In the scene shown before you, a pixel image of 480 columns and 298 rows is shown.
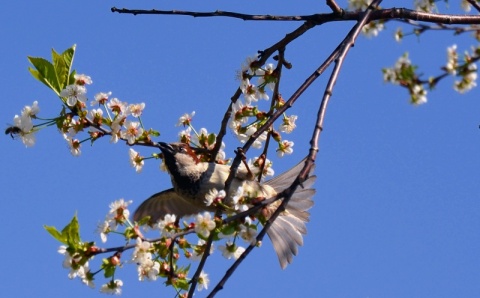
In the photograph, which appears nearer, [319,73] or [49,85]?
[319,73]

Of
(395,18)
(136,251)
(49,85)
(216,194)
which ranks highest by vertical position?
(49,85)

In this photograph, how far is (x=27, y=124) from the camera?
4.07 metres

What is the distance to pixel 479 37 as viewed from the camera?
317cm

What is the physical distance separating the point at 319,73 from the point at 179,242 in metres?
0.97

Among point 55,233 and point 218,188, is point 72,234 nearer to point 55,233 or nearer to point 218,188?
point 55,233

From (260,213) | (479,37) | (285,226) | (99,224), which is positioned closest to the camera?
(479,37)

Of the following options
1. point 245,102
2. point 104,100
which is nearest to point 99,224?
point 104,100

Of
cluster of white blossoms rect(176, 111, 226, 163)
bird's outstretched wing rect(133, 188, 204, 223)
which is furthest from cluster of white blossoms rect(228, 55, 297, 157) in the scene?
bird's outstretched wing rect(133, 188, 204, 223)

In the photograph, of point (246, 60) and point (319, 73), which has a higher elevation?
point (246, 60)

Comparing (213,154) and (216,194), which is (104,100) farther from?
(216,194)

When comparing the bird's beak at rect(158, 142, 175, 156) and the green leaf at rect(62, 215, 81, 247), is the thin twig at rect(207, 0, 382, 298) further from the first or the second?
the bird's beak at rect(158, 142, 175, 156)

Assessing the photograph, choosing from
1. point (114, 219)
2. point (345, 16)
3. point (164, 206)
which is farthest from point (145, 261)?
point (164, 206)

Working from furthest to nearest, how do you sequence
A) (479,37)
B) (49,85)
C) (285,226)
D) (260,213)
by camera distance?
(285,226) < (49,85) < (260,213) < (479,37)

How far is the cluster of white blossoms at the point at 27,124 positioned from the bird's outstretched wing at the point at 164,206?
189 centimetres
